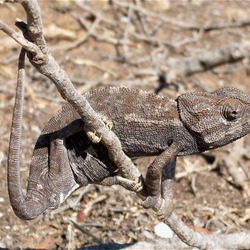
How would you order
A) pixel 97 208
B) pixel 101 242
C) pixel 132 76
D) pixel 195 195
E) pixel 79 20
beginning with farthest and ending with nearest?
pixel 79 20 < pixel 132 76 < pixel 195 195 < pixel 97 208 < pixel 101 242

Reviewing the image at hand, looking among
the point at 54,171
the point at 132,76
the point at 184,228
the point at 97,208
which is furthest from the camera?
the point at 132,76

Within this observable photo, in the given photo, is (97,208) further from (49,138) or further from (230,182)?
(49,138)

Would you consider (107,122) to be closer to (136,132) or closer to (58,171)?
(136,132)

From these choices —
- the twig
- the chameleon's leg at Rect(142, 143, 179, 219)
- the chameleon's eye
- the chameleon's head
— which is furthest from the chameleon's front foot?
the chameleon's eye

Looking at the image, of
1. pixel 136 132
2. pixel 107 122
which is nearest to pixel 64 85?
pixel 107 122

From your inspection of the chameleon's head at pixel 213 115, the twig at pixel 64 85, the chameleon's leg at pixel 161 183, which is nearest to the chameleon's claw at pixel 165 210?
the chameleon's leg at pixel 161 183

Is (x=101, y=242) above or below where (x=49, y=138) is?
below

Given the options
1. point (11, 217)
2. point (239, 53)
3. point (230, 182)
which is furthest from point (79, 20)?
point (11, 217)

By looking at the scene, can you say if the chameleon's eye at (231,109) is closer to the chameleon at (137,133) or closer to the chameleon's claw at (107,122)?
the chameleon at (137,133)
